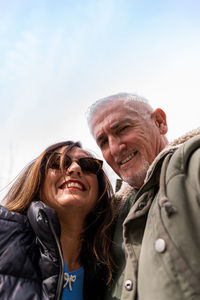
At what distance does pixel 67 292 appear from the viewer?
196 cm

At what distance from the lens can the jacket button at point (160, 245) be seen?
1.05m

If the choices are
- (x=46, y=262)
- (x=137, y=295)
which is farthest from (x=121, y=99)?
(x=137, y=295)

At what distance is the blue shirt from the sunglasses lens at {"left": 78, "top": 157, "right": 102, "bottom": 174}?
90cm

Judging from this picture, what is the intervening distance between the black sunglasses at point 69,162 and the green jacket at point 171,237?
3.88ft

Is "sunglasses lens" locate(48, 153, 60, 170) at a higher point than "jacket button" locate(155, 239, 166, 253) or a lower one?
higher

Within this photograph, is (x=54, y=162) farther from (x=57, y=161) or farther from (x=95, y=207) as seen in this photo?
(x=95, y=207)

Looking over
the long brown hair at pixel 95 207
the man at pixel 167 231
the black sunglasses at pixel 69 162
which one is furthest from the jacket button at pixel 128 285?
the black sunglasses at pixel 69 162

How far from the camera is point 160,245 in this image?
3.50 ft

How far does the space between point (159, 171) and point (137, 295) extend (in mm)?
589

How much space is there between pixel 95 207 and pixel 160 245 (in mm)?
1569

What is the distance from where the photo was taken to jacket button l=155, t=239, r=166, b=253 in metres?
1.05

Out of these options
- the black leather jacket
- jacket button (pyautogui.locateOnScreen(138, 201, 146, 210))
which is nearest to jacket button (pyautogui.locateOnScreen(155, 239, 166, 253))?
jacket button (pyautogui.locateOnScreen(138, 201, 146, 210))

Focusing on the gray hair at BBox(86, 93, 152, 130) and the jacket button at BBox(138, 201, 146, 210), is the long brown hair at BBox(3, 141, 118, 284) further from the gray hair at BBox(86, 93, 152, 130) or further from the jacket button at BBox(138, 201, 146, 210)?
the jacket button at BBox(138, 201, 146, 210)

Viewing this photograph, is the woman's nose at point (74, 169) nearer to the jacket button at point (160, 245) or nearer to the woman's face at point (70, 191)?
the woman's face at point (70, 191)
